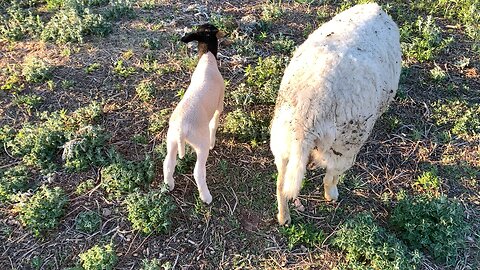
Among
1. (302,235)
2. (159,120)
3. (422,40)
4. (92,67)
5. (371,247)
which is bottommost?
→ (302,235)

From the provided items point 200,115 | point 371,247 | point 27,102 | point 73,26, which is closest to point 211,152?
point 200,115

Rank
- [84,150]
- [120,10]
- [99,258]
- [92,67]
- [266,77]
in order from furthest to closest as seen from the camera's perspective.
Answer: [120,10]
[92,67]
[266,77]
[84,150]
[99,258]

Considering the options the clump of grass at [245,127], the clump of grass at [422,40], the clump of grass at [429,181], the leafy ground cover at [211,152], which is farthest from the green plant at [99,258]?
the clump of grass at [422,40]

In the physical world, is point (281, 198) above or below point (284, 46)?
below

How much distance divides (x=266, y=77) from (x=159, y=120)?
153 cm

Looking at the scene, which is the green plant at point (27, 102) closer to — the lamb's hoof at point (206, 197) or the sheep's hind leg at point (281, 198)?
the lamb's hoof at point (206, 197)

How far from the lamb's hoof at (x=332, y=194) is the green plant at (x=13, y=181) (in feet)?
10.2

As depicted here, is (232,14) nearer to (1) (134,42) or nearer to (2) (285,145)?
(1) (134,42)

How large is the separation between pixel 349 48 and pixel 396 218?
1738 mm

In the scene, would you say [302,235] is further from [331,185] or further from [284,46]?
[284,46]

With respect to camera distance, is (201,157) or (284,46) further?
(284,46)

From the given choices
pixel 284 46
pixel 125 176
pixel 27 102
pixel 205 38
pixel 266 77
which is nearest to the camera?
pixel 125 176

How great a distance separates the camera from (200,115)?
13.6 feet

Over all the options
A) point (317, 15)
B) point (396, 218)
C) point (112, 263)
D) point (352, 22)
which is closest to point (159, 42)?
point (317, 15)
